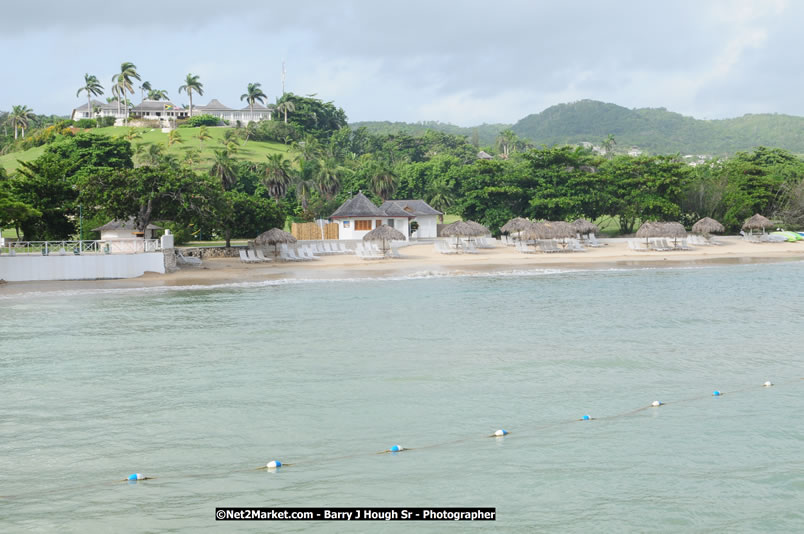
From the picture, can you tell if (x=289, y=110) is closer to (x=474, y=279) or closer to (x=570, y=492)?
(x=474, y=279)

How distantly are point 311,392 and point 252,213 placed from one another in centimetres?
2590

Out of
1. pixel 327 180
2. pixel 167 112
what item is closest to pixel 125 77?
pixel 167 112

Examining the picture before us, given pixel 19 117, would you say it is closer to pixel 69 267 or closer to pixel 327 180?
pixel 327 180

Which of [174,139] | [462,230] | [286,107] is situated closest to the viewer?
[462,230]

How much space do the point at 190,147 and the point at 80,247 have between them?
5301 centimetres

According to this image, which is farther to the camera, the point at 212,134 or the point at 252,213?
the point at 212,134

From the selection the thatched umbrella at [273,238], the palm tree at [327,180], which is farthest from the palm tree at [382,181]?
the thatched umbrella at [273,238]

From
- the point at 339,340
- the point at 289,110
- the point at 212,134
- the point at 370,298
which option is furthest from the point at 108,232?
the point at 289,110

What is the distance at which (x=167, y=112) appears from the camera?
98625 millimetres

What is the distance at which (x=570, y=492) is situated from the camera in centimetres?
727

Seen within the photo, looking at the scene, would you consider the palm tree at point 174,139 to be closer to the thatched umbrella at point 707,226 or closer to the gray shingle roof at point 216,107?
the gray shingle roof at point 216,107

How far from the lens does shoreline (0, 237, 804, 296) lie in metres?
26.2

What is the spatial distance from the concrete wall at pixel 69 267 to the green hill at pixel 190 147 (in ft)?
132

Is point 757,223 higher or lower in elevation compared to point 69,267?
higher
